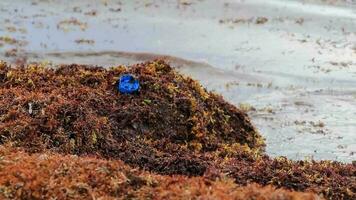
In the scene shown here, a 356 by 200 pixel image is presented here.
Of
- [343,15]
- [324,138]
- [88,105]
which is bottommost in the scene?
[324,138]

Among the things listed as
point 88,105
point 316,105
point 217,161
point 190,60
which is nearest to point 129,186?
point 217,161

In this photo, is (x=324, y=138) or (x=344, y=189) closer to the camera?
(x=344, y=189)

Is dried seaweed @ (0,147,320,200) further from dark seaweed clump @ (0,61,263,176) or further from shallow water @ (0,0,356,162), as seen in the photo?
shallow water @ (0,0,356,162)

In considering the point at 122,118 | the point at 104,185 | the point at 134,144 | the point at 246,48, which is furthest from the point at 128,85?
the point at 246,48

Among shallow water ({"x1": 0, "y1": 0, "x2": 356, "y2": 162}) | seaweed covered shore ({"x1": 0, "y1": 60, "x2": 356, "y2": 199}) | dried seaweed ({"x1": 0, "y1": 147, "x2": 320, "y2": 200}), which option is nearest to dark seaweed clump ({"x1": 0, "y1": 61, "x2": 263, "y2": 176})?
seaweed covered shore ({"x1": 0, "y1": 60, "x2": 356, "y2": 199})

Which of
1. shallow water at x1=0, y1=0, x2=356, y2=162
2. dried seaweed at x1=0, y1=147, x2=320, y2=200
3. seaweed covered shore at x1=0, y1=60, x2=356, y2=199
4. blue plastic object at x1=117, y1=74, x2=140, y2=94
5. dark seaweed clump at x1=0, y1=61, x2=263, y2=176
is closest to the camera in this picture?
dried seaweed at x1=0, y1=147, x2=320, y2=200

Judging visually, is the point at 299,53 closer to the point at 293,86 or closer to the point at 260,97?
the point at 293,86
